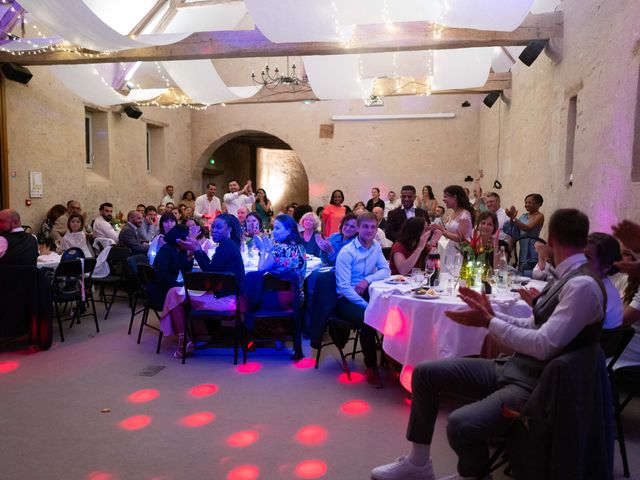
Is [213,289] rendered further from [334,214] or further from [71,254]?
[334,214]

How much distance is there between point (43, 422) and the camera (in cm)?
325

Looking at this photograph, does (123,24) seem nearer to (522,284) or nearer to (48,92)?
(48,92)

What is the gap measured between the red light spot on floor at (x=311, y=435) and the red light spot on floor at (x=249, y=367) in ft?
3.80

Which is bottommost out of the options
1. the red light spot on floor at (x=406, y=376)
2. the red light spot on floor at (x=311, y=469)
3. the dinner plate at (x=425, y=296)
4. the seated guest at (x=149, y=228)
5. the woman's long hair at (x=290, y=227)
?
the red light spot on floor at (x=311, y=469)

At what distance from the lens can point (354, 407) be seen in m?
3.51

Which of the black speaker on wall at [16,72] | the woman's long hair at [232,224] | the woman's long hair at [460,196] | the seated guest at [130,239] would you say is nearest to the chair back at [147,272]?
the woman's long hair at [232,224]

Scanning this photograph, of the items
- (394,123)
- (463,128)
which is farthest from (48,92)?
(463,128)

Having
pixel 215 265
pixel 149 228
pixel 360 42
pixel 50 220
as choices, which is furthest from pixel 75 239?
pixel 360 42

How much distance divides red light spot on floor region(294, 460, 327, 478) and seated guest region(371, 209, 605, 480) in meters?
0.30

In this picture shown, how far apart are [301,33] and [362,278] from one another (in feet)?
9.90

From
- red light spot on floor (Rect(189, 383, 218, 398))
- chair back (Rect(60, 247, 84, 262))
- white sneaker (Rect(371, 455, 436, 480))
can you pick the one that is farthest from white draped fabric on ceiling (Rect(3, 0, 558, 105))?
white sneaker (Rect(371, 455, 436, 480))

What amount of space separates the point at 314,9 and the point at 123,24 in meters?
5.44

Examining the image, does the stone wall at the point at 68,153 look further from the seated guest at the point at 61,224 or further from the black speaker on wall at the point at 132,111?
the seated guest at the point at 61,224

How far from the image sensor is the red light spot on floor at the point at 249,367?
4242 mm
